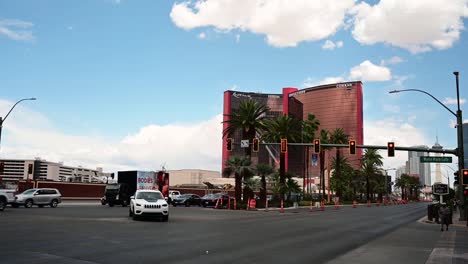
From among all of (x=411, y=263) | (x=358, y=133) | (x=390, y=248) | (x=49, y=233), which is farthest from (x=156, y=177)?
(x=358, y=133)

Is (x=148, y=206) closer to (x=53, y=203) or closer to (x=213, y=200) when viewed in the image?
(x=53, y=203)

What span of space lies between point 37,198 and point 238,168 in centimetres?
2083

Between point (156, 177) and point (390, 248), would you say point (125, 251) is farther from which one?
point (156, 177)

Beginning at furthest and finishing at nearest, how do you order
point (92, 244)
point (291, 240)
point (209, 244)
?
point (291, 240) < point (209, 244) < point (92, 244)

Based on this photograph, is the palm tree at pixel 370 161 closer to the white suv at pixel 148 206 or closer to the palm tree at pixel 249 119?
the palm tree at pixel 249 119

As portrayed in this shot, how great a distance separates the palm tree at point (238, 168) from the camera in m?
49.5

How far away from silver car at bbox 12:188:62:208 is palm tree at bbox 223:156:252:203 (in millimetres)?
18412

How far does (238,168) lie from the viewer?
4959 cm

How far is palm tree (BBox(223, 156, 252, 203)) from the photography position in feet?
163

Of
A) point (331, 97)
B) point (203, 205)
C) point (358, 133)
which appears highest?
point (331, 97)

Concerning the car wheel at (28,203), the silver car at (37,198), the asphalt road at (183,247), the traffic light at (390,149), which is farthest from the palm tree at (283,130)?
the asphalt road at (183,247)

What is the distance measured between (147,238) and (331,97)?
611 ft

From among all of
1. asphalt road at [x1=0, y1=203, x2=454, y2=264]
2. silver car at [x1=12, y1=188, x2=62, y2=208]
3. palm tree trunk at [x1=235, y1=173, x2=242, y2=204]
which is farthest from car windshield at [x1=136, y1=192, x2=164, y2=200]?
palm tree trunk at [x1=235, y1=173, x2=242, y2=204]

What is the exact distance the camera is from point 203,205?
52375 millimetres
